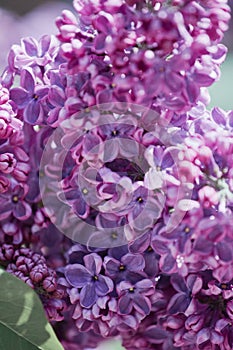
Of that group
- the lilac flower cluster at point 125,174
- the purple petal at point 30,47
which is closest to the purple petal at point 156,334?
the lilac flower cluster at point 125,174

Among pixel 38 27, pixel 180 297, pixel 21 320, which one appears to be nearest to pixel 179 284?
pixel 180 297

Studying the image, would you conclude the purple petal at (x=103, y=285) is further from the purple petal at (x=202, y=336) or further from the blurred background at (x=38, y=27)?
the blurred background at (x=38, y=27)

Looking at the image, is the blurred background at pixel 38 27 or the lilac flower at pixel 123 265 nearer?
the lilac flower at pixel 123 265

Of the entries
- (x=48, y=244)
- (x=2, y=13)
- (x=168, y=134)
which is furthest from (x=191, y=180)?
(x=2, y=13)

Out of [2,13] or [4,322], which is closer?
[4,322]

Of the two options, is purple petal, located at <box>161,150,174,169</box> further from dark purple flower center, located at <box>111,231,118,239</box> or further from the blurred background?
the blurred background

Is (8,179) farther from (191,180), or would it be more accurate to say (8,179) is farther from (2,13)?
(2,13)

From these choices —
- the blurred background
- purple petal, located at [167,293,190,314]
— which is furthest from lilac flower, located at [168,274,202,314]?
the blurred background

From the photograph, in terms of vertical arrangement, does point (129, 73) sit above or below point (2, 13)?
above

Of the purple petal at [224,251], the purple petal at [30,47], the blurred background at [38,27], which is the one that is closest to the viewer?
the purple petal at [224,251]
